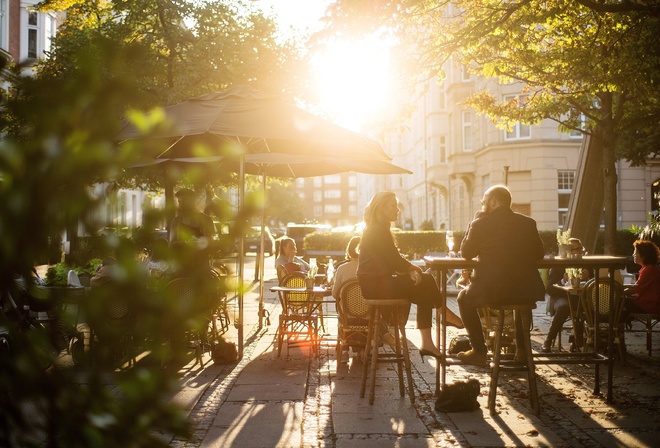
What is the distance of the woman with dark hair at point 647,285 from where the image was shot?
8.31 m

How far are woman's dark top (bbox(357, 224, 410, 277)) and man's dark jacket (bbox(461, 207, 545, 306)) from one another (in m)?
0.62

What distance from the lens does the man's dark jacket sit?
591 centimetres

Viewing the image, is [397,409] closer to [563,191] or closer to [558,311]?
[558,311]

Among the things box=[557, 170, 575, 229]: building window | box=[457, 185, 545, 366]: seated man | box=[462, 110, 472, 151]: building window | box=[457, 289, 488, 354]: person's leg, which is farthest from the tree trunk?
box=[462, 110, 472, 151]: building window

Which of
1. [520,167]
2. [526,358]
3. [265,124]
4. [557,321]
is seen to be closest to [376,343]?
[526,358]

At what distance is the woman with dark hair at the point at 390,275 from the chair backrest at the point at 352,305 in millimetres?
921

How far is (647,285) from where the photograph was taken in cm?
837

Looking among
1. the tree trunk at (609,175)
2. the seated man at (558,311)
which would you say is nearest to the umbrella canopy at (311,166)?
the seated man at (558,311)

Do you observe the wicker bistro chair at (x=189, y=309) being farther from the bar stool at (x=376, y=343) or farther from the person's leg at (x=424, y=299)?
the person's leg at (x=424, y=299)

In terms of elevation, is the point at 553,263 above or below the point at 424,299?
above

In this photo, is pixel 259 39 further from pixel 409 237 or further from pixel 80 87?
pixel 80 87

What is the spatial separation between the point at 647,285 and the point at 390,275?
378cm

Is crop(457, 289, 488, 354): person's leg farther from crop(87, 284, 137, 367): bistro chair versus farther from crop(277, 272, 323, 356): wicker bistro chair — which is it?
crop(87, 284, 137, 367): bistro chair

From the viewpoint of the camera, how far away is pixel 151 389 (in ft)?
3.53
